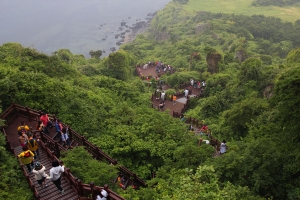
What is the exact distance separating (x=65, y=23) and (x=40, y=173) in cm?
8065

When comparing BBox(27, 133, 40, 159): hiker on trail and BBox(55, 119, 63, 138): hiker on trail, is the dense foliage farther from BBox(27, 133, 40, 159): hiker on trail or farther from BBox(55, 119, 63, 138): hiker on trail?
BBox(27, 133, 40, 159): hiker on trail

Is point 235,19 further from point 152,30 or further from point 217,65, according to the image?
point 217,65

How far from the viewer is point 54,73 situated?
25.4 meters

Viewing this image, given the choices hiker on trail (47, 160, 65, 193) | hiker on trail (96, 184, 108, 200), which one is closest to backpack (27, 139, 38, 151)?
hiker on trail (47, 160, 65, 193)

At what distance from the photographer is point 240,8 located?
104 meters

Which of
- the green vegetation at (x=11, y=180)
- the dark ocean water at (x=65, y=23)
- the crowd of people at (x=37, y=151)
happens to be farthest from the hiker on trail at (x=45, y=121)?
the dark ocean water at (x=65, y=23)

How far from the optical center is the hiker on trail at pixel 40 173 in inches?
424

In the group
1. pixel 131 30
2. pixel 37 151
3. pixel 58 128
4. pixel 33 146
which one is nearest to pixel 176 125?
pixel 58 128

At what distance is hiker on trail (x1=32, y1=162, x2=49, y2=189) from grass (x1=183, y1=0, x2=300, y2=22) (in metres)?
90.0

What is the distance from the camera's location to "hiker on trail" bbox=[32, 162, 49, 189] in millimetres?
10758

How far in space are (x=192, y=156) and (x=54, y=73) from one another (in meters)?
15.9

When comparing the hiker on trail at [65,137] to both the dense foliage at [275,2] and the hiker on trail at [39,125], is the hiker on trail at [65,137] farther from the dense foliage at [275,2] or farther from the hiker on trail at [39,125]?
the dense foliage at [275,2]

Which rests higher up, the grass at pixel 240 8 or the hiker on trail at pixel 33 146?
the hiker on trail at pixel 33 146

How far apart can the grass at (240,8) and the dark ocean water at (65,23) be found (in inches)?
831
